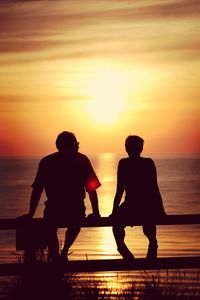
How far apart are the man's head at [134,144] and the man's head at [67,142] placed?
69 centimetres

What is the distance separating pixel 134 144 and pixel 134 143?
0.01 meters

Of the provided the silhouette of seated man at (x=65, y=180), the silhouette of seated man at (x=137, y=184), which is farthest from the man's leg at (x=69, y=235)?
the silhouette of seated man at (x=137, y=184)

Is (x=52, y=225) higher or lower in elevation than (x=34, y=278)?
higher

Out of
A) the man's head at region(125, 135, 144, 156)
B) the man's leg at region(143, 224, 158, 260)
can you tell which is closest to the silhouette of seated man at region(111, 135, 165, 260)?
the man's head at region(125, 135, 144, 156)

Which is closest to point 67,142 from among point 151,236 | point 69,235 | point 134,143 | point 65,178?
point 65,178

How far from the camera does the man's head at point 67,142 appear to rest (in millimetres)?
7570

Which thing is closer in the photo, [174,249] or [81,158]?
[81,158]

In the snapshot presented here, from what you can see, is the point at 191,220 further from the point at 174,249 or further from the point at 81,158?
the point at 174,249

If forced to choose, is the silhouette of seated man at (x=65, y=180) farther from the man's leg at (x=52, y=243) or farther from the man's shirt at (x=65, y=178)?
the man's leg at (x=52, y=243)

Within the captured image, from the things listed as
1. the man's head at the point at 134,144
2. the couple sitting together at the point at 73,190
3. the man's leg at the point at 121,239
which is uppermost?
the man's head at the point at 134,144

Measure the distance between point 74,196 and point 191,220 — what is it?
1.54m

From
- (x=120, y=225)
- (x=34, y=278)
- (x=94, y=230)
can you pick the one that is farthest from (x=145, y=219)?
(x=94, y=230)

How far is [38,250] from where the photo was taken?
23.2 ft

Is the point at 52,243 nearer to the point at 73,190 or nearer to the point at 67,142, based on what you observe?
the point at 73,190
